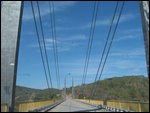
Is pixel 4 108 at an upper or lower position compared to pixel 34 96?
lower

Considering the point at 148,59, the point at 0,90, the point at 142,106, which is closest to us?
the point at 148,59

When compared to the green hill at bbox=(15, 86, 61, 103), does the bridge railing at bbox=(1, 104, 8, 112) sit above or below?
below

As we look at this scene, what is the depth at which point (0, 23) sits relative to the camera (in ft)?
62.4

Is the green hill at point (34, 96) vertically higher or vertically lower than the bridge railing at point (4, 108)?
higher

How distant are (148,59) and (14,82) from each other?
7235 mm

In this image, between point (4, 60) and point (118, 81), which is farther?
point (118, 81)

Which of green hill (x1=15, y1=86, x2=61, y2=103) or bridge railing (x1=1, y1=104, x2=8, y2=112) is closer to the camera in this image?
bridge railing (x1=1, y1=104, x2=8, y2=112)

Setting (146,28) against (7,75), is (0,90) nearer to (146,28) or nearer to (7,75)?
(7,75)

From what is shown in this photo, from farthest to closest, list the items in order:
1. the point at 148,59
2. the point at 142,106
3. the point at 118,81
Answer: the point at 118,81 → the point at 142,106 → the point at 148,59

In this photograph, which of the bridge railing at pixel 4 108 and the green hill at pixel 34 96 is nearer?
the bridge railing at pixel 4 108

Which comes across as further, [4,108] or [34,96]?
[34,96]

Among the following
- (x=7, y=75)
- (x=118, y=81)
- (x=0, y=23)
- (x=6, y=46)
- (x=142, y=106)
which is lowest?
(x=142, y=106)

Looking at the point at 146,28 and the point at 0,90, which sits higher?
the point at 146,28

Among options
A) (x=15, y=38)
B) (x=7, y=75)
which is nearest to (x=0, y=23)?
(x=15, y=38)
